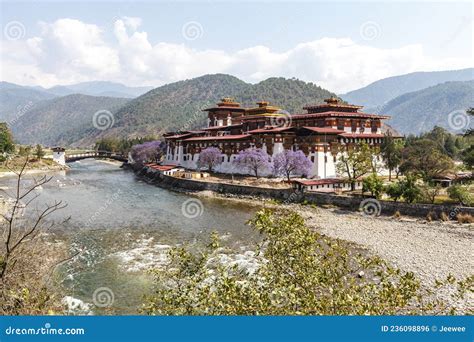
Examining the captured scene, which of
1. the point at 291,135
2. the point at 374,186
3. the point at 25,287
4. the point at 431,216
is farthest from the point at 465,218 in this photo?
the point at 25,287

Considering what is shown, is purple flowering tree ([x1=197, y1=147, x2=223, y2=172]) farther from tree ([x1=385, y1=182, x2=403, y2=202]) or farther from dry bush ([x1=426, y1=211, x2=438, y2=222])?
dry bush ([x1=426, y1=211, x2=438, y2=222])

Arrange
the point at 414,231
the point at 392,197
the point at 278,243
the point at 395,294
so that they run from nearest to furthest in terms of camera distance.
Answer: the point at 395,294, the point at 278,243, the point at 414,231, the point at 392,197

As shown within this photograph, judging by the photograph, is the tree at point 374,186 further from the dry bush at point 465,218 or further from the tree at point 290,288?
the tree at point 290,288

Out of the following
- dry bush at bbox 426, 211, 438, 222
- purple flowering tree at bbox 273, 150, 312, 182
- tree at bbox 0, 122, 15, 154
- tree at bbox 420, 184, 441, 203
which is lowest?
dry bush at bbox 426, 211, 438, 222

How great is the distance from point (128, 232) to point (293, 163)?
30.0 meters

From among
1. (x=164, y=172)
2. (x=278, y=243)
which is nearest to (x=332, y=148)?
(x=164, y=172)

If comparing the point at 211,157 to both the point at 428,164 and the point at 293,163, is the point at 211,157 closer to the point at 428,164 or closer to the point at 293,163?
the point at 293,163

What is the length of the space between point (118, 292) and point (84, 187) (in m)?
49.8

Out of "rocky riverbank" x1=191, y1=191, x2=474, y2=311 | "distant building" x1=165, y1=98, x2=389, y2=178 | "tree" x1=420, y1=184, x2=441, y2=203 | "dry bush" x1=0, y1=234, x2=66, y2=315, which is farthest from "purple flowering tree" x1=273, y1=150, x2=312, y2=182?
"dry bush" x1=0, y1=234, x2=66, y2=315

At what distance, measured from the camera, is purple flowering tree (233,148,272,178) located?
62844 mm

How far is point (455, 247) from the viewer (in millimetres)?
29531

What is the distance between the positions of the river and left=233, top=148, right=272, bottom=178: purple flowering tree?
11.3 metres

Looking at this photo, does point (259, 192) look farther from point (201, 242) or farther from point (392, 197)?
point (201, 242)

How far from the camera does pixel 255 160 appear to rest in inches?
2477
